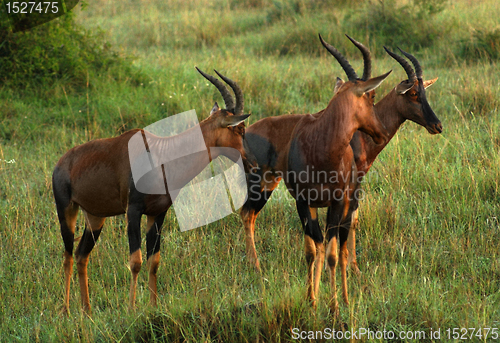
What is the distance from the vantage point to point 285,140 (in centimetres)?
466

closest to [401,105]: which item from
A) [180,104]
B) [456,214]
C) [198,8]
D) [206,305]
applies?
[456,214]

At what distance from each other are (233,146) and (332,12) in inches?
407

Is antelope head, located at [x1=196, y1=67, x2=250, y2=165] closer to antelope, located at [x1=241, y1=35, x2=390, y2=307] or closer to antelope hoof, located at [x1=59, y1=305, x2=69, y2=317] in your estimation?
antelope, located at [x1=241, y1=35, x2=390, y2=307]

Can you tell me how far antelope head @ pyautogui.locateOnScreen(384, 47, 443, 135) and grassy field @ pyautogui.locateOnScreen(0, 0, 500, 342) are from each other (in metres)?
0.99

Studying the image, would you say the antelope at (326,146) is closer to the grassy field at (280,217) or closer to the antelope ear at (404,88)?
the grassy field at (280,217)

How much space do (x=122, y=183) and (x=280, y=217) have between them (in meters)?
2.21

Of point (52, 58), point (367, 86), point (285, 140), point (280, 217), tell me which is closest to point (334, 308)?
point (285, 140)

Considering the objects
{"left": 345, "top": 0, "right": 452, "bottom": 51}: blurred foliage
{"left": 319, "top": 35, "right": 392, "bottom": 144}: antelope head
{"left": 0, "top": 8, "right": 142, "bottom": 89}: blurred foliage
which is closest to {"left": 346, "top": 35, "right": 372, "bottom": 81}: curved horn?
{"left": 319, "top": 35, "right": 392, "bottom": 144}: antelope head

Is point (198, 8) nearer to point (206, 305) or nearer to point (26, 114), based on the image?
point (26, 114)

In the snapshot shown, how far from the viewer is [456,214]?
17.9ft

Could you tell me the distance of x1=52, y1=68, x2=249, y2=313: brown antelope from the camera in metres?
4.07

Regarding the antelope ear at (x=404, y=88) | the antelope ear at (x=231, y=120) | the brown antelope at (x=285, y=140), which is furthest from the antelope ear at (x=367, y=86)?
the antelope ear at (x=404, y=88)

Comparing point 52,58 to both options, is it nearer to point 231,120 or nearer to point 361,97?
point 231,120

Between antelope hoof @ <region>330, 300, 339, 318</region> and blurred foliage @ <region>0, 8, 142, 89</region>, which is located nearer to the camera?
antelope hoof @ <region>330, 300, 339, 318</region>
